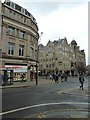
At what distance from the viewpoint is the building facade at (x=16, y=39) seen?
40562 millimetres

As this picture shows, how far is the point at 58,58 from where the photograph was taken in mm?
105938

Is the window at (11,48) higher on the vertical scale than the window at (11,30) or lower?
lower

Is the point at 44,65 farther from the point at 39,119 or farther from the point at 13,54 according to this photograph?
the point at 39,119

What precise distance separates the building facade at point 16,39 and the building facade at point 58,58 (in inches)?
2214

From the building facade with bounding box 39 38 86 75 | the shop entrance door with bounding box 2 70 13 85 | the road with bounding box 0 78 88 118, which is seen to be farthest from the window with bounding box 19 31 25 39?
the building facade with bounding box 39 38 86 75

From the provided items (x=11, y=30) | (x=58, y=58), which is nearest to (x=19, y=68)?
(x=11, y=30)

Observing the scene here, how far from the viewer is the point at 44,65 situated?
114 metres

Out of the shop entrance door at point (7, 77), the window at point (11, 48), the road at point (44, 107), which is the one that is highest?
the window at point (11, 48)

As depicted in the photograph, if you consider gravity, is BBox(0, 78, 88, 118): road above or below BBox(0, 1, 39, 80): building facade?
below

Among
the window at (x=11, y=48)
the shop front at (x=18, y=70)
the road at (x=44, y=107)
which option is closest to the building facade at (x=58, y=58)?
the shop front at (x=18, y=70)

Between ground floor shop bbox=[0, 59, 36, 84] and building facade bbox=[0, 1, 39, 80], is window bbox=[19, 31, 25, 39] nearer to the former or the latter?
building facade bbox=[0, 1, 39, 80]

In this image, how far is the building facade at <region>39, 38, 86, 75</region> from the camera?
106500mm

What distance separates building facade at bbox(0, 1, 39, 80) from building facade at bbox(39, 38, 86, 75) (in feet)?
184

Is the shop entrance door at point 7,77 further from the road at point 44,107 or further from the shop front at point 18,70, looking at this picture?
the road at point 44,107
